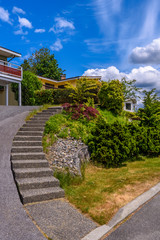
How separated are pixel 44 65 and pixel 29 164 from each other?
123ft

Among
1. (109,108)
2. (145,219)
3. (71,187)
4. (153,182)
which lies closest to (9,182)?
(71,187)

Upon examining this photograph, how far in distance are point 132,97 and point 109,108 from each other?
61.2ft

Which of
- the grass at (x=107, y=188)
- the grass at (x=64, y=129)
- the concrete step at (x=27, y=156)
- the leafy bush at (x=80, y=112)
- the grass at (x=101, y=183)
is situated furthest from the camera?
the leafy bush at (x=80, y=112)

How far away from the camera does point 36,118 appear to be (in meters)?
9.10

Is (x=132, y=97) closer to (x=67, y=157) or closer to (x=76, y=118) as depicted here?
(x=76, y=118)

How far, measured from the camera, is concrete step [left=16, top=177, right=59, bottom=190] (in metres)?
4.75

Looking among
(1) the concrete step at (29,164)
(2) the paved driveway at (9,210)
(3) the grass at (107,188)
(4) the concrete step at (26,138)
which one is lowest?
(3) the grass at (107,188)

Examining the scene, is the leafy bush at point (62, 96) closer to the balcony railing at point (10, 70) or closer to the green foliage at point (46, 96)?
the green foliage at point (46, 96)

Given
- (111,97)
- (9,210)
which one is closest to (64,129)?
(9,210)

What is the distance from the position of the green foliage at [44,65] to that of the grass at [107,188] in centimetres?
3517

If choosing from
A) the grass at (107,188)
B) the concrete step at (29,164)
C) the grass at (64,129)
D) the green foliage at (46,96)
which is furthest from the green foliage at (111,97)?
the concrete step at (29,164)

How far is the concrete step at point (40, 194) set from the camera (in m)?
4.30

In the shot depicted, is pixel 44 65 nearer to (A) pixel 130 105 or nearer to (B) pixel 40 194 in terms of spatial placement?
(A) pixel 130 105

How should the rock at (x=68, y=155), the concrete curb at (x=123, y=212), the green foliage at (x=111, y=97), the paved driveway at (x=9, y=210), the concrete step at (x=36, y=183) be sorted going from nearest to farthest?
the paved driveway at (x=9, y=210), the concrete curb at (x=123, y=212), the concrete step at (x=36, y=183), the rock at (x=68, y=155), the green foliage at (x=111, y=97)
